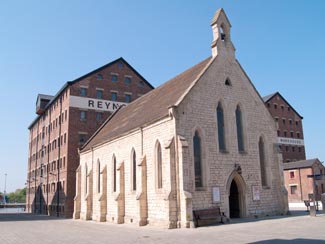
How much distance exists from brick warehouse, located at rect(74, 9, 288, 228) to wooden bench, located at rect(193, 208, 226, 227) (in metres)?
0.34

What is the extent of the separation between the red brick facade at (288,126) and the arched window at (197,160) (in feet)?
148

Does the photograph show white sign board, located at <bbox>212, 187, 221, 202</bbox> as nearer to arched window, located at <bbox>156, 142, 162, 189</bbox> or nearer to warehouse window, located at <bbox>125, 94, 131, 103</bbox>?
A: arched window, located at <bbox>156, 142, 162, 189</bbox>

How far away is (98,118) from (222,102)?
76.8ft

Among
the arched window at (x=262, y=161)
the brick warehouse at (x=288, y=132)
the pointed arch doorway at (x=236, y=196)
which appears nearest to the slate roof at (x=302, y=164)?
the brick warehouse at (x=288, y=132)

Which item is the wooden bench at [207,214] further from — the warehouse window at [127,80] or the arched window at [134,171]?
the warehouse window at [127,80]

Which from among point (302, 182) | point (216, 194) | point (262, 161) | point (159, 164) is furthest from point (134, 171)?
→ point (302, 182)

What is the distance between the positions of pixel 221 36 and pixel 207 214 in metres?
14.1

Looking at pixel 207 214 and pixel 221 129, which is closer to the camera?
pixel 207 214

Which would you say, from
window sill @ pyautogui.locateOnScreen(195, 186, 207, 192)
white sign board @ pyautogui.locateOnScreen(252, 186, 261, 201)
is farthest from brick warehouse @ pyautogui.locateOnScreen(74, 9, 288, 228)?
window sill @ pyautogui.locateOnScreen(195, 186, 207, 192)

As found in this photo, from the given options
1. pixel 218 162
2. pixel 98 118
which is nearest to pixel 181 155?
pixel 218 162

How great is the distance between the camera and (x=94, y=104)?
141ft

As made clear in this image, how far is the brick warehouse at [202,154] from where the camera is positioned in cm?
2031

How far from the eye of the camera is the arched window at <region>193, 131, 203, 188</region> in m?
21.1

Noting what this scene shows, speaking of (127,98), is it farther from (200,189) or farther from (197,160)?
(200,189)
